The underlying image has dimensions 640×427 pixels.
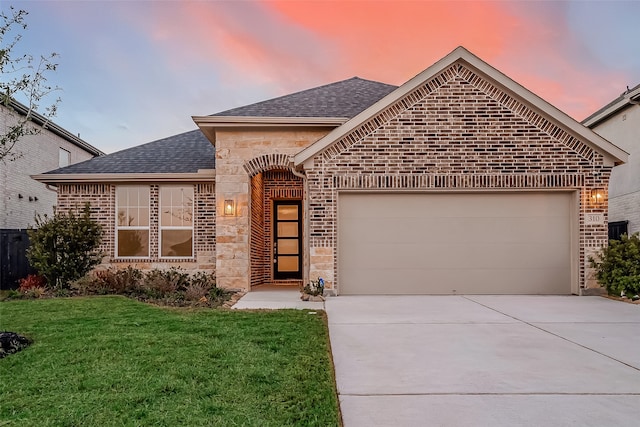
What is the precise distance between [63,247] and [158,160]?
3.50 metres

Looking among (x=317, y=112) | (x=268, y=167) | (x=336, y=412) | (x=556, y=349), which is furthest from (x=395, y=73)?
(x=336, y=412)

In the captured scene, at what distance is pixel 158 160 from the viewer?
1308 cm

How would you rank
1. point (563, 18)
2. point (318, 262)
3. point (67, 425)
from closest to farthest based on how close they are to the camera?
point (67, 425) < point (318, 262) < point (563, 18)

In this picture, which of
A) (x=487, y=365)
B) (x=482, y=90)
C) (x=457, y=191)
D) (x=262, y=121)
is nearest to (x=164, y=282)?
(x=262, y=121)

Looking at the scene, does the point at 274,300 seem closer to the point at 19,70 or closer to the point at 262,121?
the point at 262,121

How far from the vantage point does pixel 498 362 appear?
191 inches

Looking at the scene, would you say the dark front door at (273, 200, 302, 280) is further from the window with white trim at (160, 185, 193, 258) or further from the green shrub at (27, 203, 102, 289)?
the green shrub at (27, 203, 102, 289)

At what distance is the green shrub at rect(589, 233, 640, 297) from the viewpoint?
30.8 ft

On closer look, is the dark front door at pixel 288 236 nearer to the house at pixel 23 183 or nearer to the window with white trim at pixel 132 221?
the window with white trim at pixel 132 221

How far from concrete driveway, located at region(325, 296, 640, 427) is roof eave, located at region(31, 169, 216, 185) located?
18.8 feet

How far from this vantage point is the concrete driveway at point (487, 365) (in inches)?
137

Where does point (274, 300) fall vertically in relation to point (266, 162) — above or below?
below

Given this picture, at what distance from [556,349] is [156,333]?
519cm

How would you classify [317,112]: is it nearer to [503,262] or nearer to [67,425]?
[503,262]
